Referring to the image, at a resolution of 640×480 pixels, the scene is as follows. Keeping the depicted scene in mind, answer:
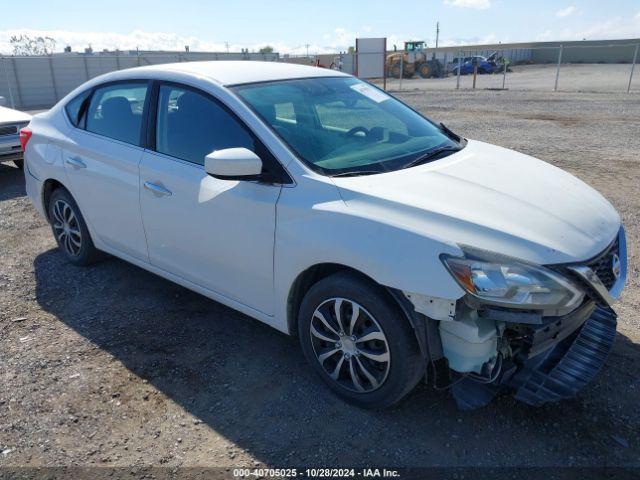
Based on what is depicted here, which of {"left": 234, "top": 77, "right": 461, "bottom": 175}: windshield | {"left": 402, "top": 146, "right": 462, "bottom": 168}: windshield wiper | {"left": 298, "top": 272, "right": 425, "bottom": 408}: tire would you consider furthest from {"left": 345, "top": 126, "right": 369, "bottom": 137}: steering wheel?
{"left": 298, "top": 272, "right": 425, "bottom": 408}: tire

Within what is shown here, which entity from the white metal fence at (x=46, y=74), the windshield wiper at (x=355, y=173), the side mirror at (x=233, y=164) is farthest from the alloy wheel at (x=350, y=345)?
Answer: the white metal fence at (x=46, y=74)

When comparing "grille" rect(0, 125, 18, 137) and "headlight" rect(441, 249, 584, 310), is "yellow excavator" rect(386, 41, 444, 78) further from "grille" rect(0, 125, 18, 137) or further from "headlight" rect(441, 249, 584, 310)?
"headlight" rect(441, 249, 584, 310)

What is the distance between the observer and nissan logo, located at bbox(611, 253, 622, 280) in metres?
2.73

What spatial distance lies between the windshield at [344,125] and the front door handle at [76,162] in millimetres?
1672

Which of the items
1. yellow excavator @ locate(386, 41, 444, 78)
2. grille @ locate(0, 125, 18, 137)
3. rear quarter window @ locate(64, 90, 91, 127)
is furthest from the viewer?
yellow excavator @ locate(386, 41, 444, 78)

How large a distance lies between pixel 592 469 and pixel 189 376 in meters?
2.28

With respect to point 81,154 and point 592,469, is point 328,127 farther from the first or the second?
point 592,469

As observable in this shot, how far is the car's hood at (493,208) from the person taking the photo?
8.11ft

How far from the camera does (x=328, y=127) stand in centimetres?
352

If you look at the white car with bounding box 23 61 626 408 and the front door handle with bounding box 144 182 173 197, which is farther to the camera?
the front door handle with bounding box 144 182 173 197

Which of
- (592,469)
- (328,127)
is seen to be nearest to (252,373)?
(328,127)

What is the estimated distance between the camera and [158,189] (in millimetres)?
3600

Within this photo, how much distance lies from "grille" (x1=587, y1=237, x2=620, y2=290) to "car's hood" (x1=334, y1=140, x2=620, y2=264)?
0.04 metres

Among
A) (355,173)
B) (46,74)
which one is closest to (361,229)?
(355,173)
